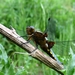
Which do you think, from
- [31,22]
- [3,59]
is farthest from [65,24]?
[3,59]

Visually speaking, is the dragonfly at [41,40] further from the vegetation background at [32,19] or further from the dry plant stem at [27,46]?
the vegetation background at [32,19]

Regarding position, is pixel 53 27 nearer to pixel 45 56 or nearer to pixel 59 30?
pixel 45 56

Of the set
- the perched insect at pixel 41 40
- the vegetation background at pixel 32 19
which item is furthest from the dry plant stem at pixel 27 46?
the vegetation background at pixel 32 19

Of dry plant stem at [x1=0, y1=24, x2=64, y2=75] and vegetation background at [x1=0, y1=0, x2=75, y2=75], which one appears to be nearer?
dry plant stem at [x1=0, y1=24, x2=64, y2=75]

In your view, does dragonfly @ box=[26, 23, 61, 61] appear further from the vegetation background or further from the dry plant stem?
the vegetation background

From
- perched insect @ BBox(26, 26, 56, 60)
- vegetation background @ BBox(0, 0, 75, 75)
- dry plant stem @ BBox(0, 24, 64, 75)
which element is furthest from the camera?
vegetation background @ BBox(0, 0, 75, 75)

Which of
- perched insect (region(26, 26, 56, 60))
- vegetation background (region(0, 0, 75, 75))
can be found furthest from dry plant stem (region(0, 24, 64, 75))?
vegetation background (region(0, 0, 75, 75))

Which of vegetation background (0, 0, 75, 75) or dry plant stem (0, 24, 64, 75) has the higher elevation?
dry plant stem (0, 24, 64, 75)

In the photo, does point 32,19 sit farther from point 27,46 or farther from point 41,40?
point 27,46

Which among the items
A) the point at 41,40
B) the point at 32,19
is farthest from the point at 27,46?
the point at 32,19

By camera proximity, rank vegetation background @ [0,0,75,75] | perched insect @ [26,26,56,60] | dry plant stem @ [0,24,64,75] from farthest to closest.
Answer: vegetation background @ [0,0,75,75] < perched insect @ [26,26,56,60] < dry plant stem @ [0,24,64,75]

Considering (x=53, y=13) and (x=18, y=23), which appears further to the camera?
(x=53, y=13)
